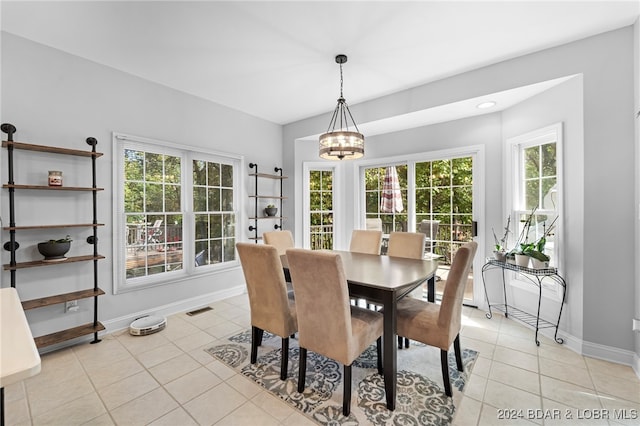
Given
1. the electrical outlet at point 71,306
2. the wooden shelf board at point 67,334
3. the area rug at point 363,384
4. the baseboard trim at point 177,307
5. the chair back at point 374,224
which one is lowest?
the area rug at point 363,384

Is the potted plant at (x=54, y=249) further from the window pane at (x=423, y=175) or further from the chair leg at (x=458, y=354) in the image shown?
the window pane at (x=423, y=175)

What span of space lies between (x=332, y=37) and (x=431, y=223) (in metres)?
2.82

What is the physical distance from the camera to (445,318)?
2.01 metres

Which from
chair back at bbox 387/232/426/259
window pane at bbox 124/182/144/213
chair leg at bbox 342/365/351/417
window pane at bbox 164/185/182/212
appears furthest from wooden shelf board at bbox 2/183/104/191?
chair back at bbox 387/232/426/259

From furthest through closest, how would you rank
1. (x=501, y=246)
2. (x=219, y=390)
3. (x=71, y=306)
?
(x=501, y=246), (x=71, y=306), (x=219, y=390)

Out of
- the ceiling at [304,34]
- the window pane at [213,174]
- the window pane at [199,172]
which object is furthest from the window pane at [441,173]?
the window pane at [199,172]

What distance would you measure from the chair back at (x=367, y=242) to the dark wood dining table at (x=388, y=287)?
35.8 inches

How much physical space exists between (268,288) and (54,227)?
2.09m

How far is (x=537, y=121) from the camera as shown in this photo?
309 centimetres

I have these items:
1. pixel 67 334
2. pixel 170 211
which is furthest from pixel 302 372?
pixel 170 211

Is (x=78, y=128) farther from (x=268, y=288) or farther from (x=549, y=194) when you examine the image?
(x=549, y=194)

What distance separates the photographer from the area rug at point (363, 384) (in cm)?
185

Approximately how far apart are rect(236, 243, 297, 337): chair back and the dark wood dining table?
0.36 m

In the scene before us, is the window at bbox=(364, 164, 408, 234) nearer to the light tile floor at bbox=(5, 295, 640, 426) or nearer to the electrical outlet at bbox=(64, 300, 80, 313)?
the light tile floor at bbox=(5, 295, 640, 426)
